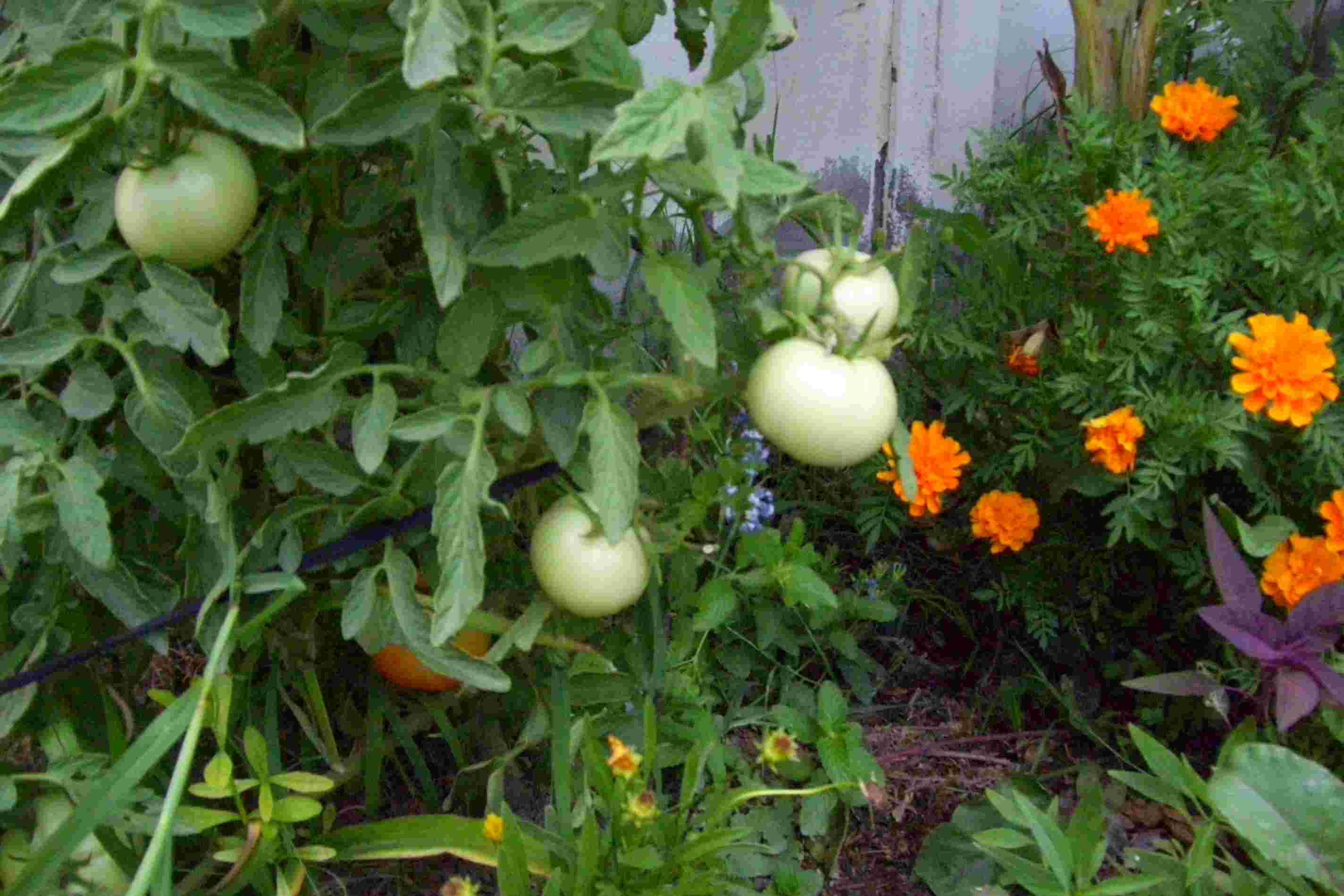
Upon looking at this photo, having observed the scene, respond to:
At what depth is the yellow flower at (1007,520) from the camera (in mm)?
1458

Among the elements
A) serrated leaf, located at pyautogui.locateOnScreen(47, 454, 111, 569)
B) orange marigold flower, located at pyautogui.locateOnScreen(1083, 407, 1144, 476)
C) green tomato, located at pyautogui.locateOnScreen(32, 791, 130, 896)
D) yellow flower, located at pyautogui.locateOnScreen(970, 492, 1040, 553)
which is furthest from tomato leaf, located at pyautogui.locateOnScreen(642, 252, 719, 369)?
yellow flower, located at pyautogui.locateOnScreen(970, 492, 1040, 553)

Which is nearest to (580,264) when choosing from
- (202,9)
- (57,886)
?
(202,9)

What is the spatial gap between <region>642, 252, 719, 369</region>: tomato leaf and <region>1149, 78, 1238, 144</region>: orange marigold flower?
1.03 metres

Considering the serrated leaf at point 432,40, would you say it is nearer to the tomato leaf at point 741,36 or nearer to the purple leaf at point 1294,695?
the tomato leaf at point 741,36

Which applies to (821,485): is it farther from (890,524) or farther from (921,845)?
(921,845)

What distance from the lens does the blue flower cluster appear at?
1.49 metres

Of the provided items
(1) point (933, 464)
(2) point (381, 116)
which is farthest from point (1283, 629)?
(2) point (381, 116)

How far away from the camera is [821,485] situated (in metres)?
1.81

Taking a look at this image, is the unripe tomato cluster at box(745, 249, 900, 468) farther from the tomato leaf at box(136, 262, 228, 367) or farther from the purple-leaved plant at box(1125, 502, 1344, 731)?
the purple-leaved plant at box(1125, 502, 1344, 731)

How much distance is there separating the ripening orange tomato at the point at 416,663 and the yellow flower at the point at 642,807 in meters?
0.20

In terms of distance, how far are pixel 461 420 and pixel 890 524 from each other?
3.07 ft

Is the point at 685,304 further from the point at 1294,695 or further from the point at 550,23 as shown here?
the point at 1294,695

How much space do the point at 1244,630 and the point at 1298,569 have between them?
0.15 m

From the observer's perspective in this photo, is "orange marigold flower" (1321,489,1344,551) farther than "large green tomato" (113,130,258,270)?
Yes
